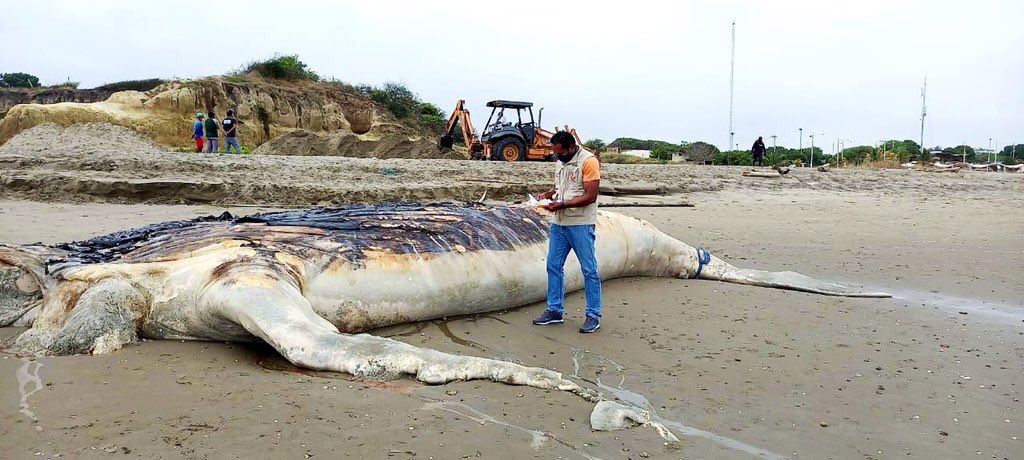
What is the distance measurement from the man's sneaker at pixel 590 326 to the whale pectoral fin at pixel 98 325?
102 inches

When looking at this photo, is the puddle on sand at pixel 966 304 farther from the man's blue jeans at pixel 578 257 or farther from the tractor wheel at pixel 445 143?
the tractor wheel at pixel 445 143

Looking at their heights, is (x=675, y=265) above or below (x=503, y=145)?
below

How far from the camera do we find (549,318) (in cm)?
Result: 512

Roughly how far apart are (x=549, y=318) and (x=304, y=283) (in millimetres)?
1640

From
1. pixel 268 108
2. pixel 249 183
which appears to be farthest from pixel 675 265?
pixel 268 108

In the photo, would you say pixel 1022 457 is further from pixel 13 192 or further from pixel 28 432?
pixel 13 192

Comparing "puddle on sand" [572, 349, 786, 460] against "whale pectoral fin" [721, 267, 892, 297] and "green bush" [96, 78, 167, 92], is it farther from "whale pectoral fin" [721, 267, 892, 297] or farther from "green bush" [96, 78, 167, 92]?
"green bush" [96, 78, 167, 92]

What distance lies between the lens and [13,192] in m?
→ 10.8

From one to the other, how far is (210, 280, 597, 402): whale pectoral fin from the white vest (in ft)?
5.98

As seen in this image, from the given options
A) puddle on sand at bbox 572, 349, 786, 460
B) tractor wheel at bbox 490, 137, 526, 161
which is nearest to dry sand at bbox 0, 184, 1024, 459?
puddle on sand at bbox 572, 349, 786, 460

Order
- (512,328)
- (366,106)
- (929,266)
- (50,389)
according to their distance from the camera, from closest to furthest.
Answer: (50,389) < (512,328) < (929,266) < (366,106)

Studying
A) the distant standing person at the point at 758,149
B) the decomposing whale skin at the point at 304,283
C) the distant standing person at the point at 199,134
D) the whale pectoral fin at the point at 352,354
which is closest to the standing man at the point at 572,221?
the decomposing whale skin at the point at 304,283

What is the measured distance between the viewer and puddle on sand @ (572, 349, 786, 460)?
9.64ft

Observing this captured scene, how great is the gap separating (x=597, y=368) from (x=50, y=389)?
2579mm
